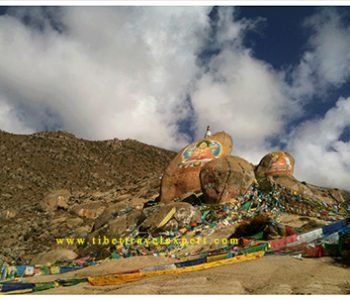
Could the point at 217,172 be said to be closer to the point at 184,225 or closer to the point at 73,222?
the point at 184,225

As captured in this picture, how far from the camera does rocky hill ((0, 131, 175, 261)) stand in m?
17.3

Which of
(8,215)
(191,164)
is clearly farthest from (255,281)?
(8,215)

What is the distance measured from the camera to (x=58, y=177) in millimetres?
41094

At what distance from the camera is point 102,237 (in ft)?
39.2

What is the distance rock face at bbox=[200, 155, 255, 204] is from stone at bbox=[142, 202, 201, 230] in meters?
1.96

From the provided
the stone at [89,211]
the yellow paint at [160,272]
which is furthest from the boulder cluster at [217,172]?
the yellow paint at [160,272]

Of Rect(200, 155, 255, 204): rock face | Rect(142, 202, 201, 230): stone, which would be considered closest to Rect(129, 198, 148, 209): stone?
Rect(200, 155, 255, 204): rock face

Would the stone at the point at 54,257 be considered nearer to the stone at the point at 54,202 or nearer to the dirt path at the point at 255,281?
the dirt path at the point at 255,281

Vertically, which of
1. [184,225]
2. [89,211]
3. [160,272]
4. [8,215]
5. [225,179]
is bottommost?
[160,272]

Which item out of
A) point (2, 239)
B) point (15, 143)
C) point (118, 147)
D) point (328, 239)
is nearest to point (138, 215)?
point (328, 239)

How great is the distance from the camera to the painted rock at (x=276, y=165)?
21.9 m

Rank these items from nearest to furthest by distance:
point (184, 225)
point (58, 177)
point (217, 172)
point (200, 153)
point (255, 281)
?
point (255, 281)
point (184, 225)
point (217, 172)
point (200, 153)
point (58, 177)

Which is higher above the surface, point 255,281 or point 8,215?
point 8,215

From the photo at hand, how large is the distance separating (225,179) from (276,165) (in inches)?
380
